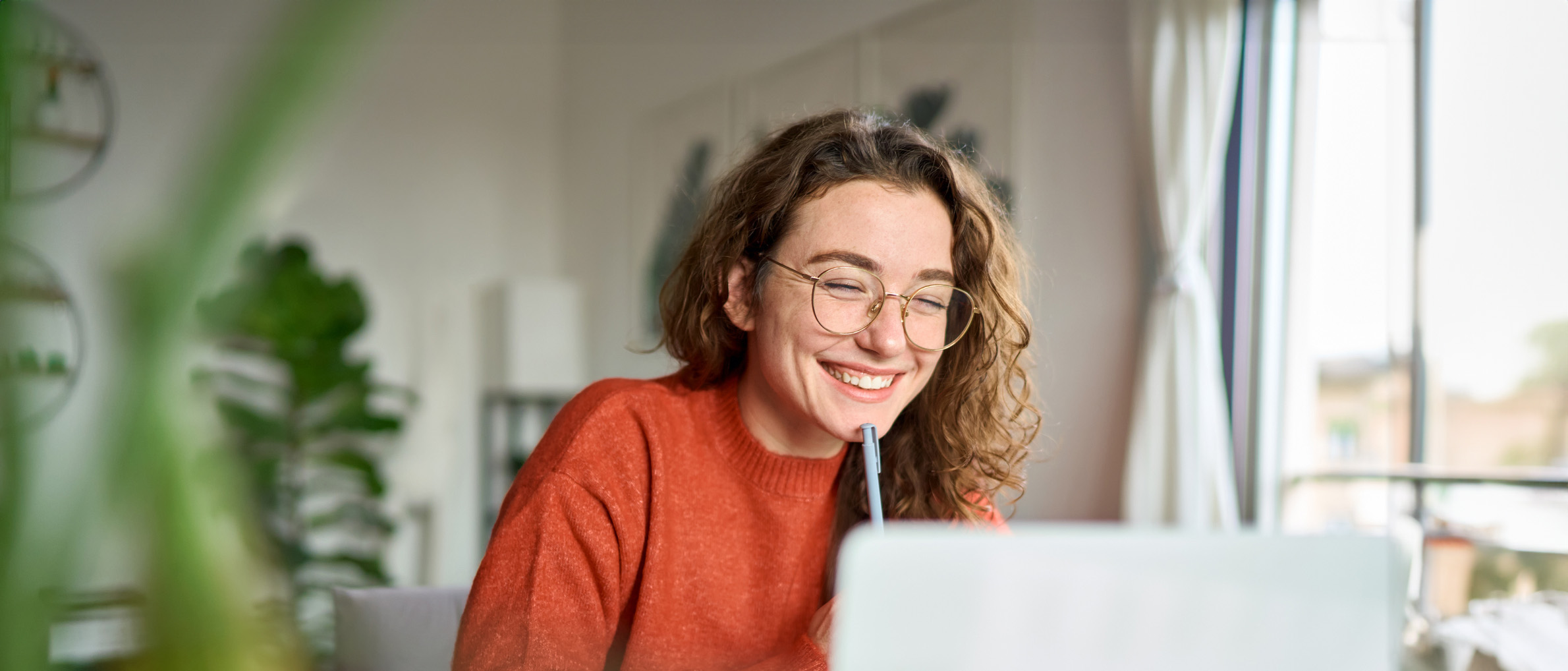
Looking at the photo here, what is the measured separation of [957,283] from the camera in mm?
1348

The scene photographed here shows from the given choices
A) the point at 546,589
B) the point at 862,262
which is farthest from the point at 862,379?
the point at 546,589

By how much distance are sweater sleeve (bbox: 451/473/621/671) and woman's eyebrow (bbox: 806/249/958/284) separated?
37 cm

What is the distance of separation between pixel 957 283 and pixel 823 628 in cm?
47

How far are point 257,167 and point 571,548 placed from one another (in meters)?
1.02

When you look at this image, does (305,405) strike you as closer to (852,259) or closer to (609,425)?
(609,425)

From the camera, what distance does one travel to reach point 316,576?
4.35 m

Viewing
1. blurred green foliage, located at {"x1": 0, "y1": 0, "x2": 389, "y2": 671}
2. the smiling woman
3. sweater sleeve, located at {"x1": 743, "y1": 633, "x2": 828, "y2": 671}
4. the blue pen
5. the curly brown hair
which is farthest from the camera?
the curly brown hair

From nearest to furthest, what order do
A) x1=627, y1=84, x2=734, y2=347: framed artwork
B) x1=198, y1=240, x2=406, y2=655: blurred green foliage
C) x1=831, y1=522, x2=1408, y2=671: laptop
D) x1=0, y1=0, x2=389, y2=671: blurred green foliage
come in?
x1=0, y1=0, x2=389, y2=671: blurred green foliage → x1=831, y1=522, x2=1408, y2=671: laptop → x1=198, y1=240, x2=406, y2=655: blurred green foliage → x1=627, y1=84, x2=734, y2=347: framed artwork

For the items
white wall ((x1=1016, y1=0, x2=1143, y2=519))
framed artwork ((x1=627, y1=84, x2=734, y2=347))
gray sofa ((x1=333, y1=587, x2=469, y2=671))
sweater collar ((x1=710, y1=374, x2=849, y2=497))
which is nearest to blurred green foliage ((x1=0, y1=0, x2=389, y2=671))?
sweater collar ((x1=710, y1=374, x2=849, y2=497))

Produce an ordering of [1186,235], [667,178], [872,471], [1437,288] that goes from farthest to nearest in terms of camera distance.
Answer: [667,178] → [1186,235] → [1437,288] → [872,471]

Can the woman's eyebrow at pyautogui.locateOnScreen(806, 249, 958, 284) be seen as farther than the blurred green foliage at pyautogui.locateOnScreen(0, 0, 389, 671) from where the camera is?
Yes

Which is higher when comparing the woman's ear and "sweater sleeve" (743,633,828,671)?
the woman's ear

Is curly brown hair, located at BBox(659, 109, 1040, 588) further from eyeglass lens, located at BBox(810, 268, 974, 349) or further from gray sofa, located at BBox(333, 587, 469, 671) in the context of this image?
gray sofa, located at BBox(333, 587, 469, 671)

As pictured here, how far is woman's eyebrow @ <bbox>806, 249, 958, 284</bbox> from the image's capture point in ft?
4.04
